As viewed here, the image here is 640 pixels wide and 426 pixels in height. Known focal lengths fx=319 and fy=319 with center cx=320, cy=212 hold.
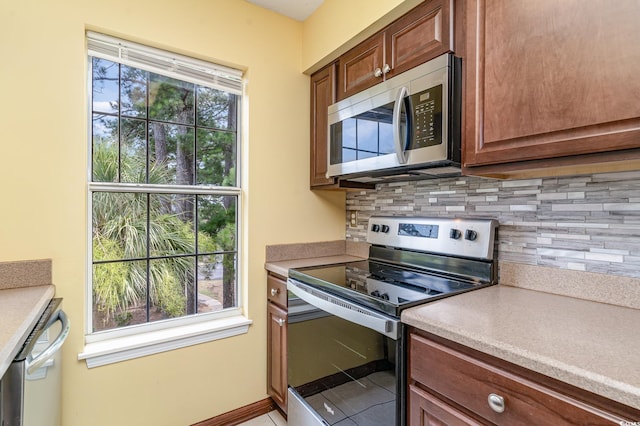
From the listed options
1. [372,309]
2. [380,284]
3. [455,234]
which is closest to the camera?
[372,309]

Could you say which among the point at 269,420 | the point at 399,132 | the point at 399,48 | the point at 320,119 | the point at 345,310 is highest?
the point at 399,48

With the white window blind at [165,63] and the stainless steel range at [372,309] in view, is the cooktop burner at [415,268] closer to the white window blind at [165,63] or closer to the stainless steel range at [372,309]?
the stainless steel range at [372,309]

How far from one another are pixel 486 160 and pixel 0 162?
200 centimetres

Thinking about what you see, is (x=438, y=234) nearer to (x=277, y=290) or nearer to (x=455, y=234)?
(x=455, y=234)

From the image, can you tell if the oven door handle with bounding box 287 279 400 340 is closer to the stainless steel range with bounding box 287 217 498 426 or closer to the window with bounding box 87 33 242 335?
the stainless steel range with bounding box 287 217 498 426

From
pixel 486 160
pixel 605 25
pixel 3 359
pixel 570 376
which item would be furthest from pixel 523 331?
pixel 3 359

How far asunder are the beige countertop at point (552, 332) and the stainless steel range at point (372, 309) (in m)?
0.13

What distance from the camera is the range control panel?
1.48m

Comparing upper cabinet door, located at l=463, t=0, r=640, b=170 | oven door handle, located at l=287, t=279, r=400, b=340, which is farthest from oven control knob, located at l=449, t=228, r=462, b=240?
oven door handle, located at l=287, t=279, r=400, b=340

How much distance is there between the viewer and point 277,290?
195 cm

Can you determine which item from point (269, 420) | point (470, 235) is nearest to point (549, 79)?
point (470, 235)

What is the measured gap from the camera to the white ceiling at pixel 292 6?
77.9 inches

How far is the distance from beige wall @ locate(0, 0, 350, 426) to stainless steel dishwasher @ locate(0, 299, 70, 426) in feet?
0.83

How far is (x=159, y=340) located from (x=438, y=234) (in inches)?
62.0
